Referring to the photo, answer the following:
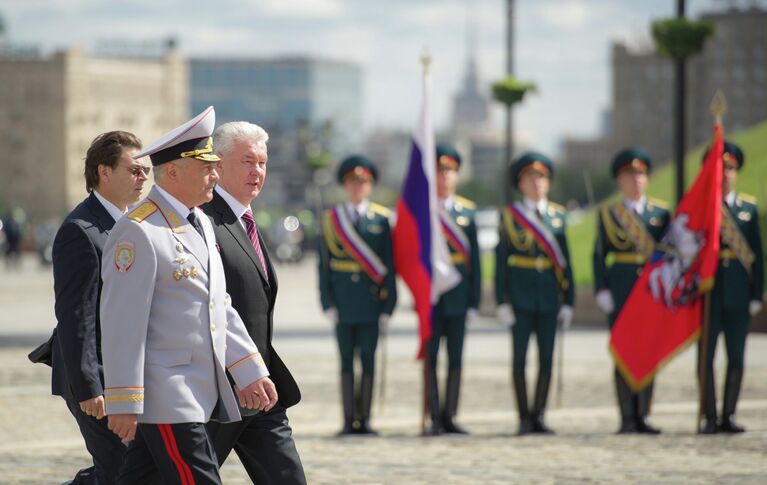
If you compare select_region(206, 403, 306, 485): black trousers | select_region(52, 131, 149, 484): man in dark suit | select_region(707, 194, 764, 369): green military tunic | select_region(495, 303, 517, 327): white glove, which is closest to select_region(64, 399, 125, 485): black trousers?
select_region(52, 131, 149, 484): man in dark suit

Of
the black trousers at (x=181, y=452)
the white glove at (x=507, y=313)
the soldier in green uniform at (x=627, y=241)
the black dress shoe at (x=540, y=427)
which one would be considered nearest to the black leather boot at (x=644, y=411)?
the soldier in green uniform at (x=627, y=241)

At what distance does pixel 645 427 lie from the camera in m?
10.8

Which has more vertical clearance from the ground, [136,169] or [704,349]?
[136,169]

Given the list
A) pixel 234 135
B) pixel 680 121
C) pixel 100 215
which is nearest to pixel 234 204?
pixel 234 135


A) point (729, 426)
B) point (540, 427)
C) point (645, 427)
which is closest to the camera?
point (729, 426)

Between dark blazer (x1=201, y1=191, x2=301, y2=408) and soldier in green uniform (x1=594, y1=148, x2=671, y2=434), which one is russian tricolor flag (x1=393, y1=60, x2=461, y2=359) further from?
dark blazer (x1=201, y1=191, x2=301, y2=408)

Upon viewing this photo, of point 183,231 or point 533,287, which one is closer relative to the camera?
point 183,231

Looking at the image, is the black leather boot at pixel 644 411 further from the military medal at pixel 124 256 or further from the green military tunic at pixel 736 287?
the military medal at pixel 124 256

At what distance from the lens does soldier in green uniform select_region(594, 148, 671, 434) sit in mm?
10922

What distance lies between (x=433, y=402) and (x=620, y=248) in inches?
63.9

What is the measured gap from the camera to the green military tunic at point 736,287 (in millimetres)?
10719

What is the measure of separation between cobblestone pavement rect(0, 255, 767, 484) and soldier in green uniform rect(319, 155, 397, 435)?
0.39 metres

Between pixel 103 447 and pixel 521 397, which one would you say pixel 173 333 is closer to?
pixel 103 447

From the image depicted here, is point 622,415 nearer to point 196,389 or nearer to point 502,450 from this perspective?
point 502,450
